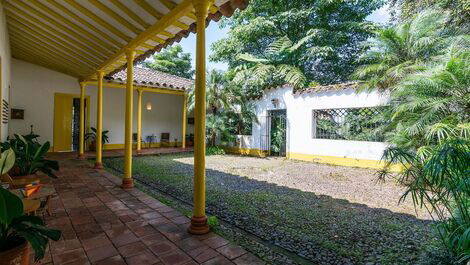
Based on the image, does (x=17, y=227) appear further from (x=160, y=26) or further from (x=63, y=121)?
(x=63, y=121)

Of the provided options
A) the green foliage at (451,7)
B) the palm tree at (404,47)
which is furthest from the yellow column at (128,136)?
the green foliage at (451,7)

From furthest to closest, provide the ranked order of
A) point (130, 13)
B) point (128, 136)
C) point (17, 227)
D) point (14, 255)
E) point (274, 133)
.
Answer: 1. point (274, 133)
2. point (128, 136)
3. point (130, 13)
4. point (17, 227)
5. point (14, 255)

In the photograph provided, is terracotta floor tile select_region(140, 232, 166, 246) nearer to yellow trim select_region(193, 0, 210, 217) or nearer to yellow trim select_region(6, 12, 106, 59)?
yellow trim select_region(193, 0, 210, 217)

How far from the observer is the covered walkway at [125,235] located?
2.42 metres

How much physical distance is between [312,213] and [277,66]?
38.5 feet

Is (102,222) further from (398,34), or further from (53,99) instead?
(53,99)

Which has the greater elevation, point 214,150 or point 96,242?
point 214,150

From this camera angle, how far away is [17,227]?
5.97 feet

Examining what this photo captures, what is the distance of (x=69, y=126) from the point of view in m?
10.0

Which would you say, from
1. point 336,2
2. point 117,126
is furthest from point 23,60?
point 336,2

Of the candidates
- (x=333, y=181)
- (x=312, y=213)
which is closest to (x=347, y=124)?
(x=333, y=181)

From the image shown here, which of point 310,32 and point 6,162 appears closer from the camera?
point 6,162

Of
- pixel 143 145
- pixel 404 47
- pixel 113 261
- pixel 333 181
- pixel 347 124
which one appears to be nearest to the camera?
pixel 113 261

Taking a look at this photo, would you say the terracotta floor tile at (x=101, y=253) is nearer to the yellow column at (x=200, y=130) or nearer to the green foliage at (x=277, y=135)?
the yellow column at (x=200, y=130)
